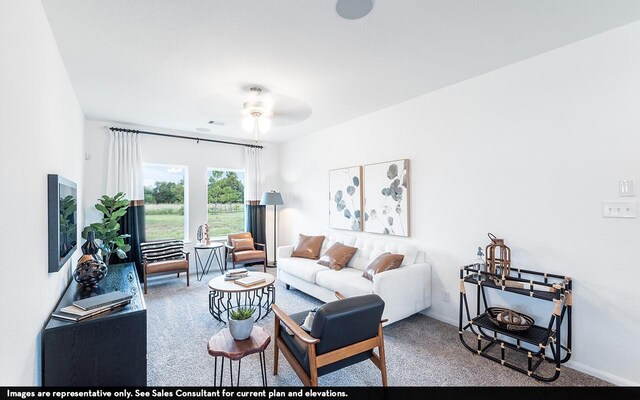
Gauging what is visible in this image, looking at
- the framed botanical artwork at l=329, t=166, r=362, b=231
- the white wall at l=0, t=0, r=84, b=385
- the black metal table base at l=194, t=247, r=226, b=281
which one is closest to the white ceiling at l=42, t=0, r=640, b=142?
the white wall at l=0, t=0, r=84, b=385

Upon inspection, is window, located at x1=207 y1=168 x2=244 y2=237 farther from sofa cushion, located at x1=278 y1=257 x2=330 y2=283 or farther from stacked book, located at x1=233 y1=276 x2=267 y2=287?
stacked book, located at x1=233 y1=276 x2=267 y2=287

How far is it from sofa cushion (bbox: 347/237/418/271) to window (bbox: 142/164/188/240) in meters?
3.41

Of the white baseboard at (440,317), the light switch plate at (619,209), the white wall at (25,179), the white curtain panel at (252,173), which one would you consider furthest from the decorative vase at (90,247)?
the light switch plate at (619,209)

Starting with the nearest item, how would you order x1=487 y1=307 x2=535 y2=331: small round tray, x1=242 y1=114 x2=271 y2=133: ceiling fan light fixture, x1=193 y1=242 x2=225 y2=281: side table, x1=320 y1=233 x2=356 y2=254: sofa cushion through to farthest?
1. x1=487 y1=307 x2=535 y2=331: small round tray
2. x1=242 y1=114 x2=271 y2=133: ceiling fan light fixture
3. x1=320 y1=233 x2=356 y2=254: sofa cushion
4. x1=193 y1=242 x2=225 y2=281: side table

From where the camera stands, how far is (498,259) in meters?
2.82

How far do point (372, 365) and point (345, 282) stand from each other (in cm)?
103

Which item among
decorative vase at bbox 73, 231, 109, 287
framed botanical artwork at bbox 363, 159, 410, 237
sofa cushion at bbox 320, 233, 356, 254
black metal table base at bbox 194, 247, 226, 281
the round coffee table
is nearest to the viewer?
decorative vase at bbox 73, 231, 109, 287

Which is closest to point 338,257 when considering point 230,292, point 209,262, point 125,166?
point 230,292

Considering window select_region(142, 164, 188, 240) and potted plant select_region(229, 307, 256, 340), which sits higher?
window select_region(142, 164, 188, 240)

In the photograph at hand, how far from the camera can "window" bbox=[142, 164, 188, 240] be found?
17.2 feet

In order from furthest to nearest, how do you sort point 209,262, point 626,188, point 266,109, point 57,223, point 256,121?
point 209,262 → point 266,109 → point 256,121 → point 626,188 → point 57,223

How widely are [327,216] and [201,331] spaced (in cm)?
272

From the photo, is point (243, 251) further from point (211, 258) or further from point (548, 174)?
point (548, 174)

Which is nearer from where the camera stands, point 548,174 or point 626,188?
point 626,188
